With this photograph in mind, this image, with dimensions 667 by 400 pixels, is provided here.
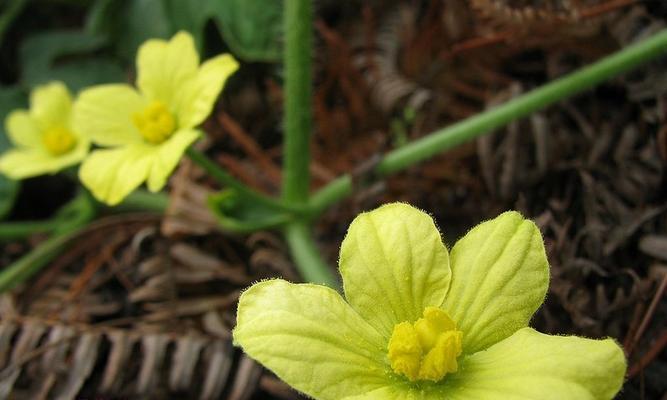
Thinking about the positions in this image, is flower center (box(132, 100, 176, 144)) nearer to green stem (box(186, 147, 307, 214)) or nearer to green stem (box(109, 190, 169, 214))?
green stem (box(186, 147, 307, 214))

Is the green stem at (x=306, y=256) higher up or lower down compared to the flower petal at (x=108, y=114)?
lower down

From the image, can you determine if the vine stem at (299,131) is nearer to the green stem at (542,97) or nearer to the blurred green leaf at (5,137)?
the green stem at (542,97)

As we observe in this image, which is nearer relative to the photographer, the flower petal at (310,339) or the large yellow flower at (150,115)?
the flower petal at (310,339)

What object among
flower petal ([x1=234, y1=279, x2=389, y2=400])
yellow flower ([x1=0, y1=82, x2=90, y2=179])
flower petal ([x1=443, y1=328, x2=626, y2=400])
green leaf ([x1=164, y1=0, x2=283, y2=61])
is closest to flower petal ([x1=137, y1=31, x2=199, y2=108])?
yellow flower ([x1=0, y1=82, x2=90, y2=179])

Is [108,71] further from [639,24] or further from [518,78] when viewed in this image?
[639,24]

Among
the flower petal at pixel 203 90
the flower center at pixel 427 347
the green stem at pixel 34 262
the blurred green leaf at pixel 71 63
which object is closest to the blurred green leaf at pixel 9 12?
the blurred green leaf at pixel 71 63

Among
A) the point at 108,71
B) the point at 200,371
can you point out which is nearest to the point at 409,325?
the point at 200,371

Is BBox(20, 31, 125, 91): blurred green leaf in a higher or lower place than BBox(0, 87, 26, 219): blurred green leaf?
higher
